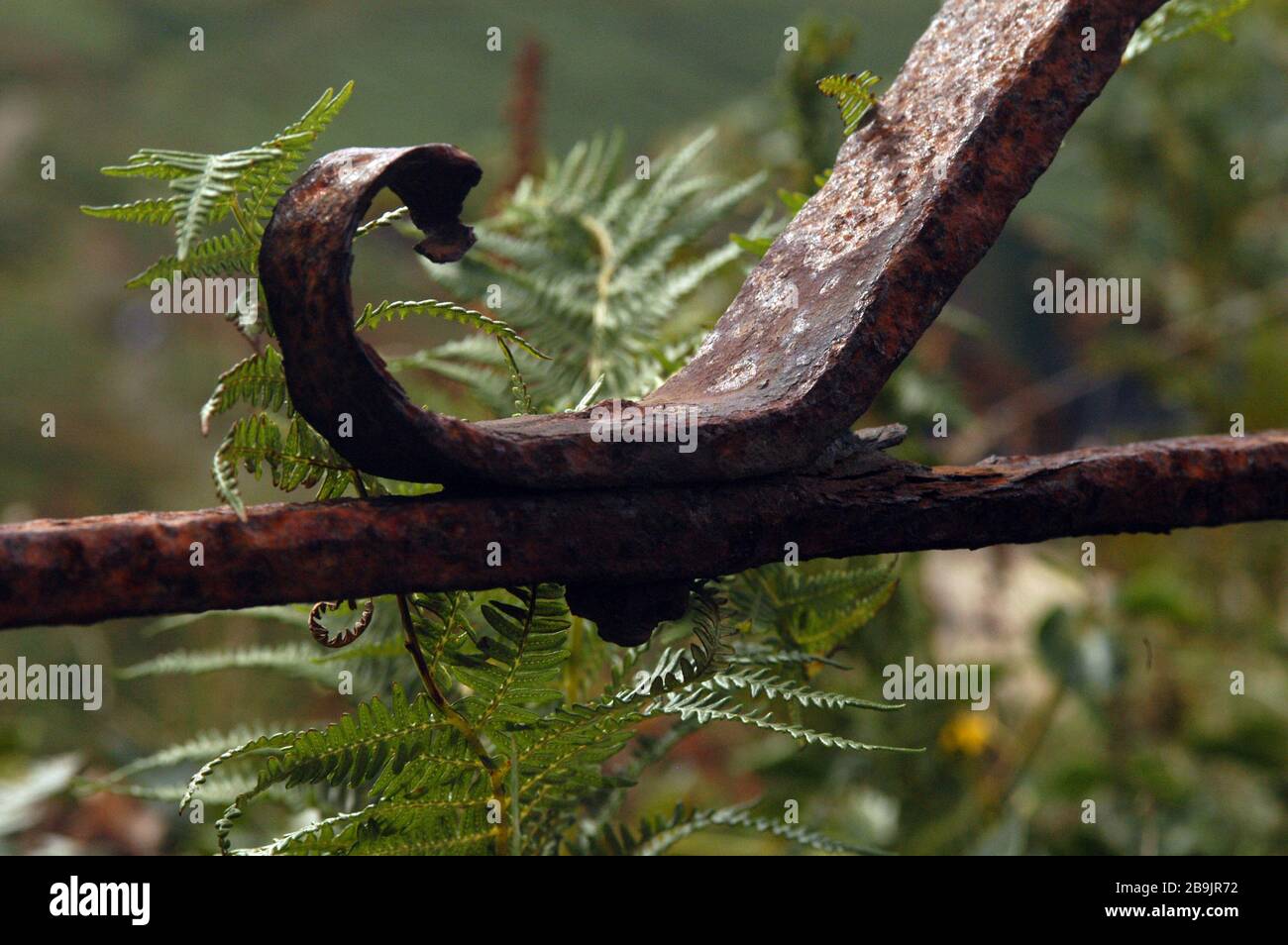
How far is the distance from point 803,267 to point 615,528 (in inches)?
9.4

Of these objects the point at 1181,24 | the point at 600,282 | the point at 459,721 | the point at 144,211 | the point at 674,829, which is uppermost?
the point at 1181,24

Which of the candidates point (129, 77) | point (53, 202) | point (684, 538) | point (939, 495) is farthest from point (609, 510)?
point (129, 77)

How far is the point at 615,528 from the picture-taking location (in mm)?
487

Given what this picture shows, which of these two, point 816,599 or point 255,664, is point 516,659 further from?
point 255,664

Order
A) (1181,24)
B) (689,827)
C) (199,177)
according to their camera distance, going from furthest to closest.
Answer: (1181,24) → (689,827) → (199,177)

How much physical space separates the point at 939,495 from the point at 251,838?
116cm

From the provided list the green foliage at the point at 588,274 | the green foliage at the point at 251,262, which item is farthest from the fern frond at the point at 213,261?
the green foliage at the point at 588,274

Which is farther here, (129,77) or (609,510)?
(129,77)

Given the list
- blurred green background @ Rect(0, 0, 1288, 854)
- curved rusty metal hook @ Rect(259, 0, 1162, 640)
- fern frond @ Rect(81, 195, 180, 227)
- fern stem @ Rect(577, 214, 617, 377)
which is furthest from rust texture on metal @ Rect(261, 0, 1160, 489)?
blurred green background @ Rect(0, 0, 1288, 854)

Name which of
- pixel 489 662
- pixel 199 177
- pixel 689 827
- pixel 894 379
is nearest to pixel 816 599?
pixel 689 827

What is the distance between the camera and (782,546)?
53 cm

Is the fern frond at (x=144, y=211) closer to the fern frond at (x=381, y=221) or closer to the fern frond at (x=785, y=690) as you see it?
the fern frond at (x=381, y=221)

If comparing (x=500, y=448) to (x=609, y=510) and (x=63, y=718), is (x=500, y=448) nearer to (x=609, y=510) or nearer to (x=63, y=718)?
(x=609, y=510)

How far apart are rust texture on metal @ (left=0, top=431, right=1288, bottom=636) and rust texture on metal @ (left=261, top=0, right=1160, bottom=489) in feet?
0.06
